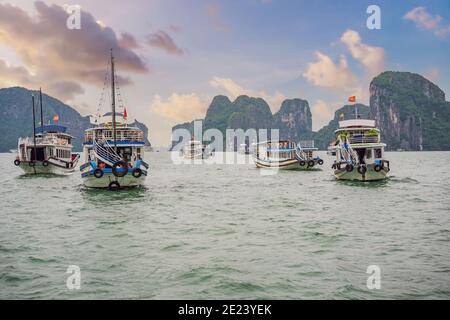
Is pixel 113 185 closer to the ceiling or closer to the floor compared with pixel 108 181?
closer to the floor

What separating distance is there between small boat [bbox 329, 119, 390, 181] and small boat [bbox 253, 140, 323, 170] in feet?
68.8

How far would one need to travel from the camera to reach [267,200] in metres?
27.6

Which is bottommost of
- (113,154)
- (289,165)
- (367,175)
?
(367,175)

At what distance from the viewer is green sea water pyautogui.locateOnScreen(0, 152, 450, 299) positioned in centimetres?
988

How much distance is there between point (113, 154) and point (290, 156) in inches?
1589

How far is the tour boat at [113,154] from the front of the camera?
30.3 metres

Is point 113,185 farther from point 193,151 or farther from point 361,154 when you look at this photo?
point 193,151

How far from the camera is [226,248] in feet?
45.4

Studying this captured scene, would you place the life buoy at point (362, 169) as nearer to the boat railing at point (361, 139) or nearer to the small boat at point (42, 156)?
the boat railing at point (361, 139)

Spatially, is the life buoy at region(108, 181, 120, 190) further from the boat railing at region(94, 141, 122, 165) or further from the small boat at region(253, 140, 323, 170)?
the small boat at region(253, 140, 323, 170)

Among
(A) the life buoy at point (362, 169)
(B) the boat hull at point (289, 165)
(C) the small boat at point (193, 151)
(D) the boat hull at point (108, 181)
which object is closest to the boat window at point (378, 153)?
(A) the life buoy at point (362, 169)

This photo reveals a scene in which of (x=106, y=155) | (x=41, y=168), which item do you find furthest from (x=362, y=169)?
(x=41, y=168)
